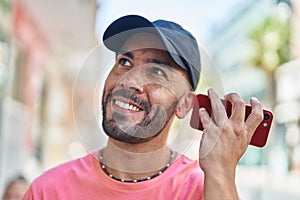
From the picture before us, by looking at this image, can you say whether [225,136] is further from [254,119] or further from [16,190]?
[16,190]

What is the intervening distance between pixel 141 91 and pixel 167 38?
12 cm

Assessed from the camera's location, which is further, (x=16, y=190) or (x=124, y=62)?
(x=16, y=190)

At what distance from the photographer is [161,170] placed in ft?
4.28


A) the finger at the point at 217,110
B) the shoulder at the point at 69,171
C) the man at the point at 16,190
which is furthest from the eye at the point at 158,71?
the man at the point at 16,190

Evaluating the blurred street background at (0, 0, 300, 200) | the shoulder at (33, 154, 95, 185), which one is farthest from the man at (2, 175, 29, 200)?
the shoulder at (33, 154, 95, 185)

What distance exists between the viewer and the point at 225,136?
1154 mm

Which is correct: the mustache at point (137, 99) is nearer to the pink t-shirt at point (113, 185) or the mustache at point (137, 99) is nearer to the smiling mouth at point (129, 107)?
the smiling mouth at point (129, 107)

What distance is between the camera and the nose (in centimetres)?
121

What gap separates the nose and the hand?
13 centimetres

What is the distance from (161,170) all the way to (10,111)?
476cm

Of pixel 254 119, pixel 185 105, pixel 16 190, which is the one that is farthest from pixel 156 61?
pixel 16 190

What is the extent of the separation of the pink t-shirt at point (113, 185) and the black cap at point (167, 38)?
17cm

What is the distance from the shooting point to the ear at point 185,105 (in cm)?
127

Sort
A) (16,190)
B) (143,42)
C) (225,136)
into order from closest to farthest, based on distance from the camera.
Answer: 1. (225,136)
2. (143,42)
3. (16,190)
